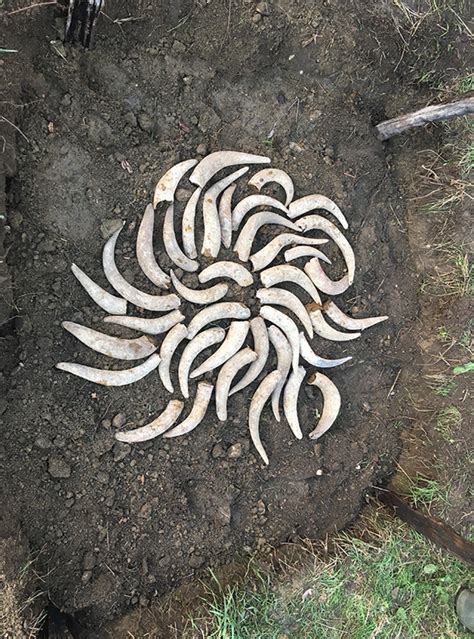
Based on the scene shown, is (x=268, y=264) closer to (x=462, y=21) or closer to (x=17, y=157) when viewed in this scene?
(x=17, y=157)

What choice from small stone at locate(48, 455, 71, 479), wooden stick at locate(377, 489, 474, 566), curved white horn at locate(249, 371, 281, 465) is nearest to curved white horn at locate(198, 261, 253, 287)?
curved white horn at locate(249, 371, 281, 465)

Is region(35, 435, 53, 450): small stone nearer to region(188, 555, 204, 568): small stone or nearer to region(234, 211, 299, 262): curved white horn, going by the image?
region(188, 555, 204, 568): small stone

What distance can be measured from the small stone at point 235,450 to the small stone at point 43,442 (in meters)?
1.10

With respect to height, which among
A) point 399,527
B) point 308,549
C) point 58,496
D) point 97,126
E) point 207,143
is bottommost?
point 399,527

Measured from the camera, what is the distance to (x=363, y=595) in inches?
152

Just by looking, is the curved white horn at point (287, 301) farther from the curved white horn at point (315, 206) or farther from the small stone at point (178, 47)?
the small stone at point (178, 47)

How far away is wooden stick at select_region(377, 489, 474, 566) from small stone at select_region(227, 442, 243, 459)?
3.67 feet

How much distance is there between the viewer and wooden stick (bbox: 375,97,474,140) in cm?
344

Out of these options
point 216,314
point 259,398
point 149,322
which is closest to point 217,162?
point 216,314

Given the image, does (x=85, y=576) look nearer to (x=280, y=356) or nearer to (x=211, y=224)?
(x=280, y=356)

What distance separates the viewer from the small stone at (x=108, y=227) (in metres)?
3.33

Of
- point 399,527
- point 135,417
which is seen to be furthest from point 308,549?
point 135,417

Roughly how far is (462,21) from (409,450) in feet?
9.64

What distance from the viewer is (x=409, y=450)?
413 centimetres
